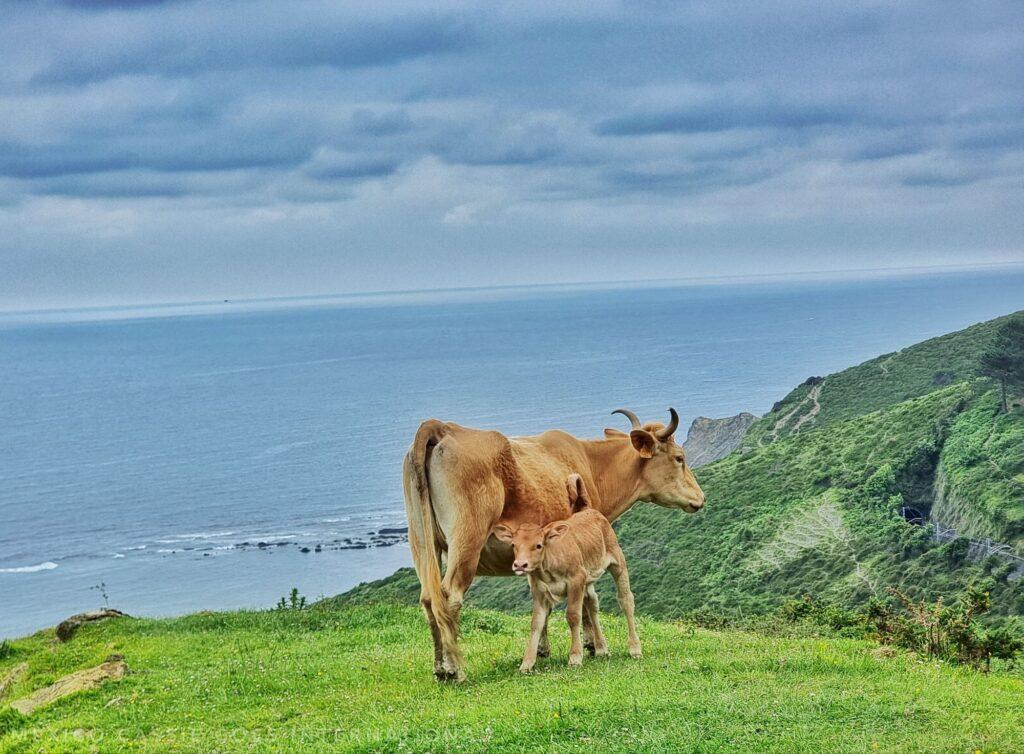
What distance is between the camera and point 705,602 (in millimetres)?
44875

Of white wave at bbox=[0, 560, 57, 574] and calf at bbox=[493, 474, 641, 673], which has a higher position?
A: white wave at bbox=[0, 560, 57, 574]

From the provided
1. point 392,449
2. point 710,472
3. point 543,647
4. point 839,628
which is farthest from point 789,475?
point 392,449

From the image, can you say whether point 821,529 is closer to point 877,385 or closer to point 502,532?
point 877,385

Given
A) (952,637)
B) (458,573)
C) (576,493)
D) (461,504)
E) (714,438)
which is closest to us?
(458,573)

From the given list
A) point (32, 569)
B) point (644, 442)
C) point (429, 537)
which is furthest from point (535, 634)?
point (32, 569)

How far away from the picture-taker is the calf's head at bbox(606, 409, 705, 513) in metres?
15.3

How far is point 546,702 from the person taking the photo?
10.4 meters

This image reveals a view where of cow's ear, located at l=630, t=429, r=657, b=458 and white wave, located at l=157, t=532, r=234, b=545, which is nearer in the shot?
cow's ear, located at l=630, t=429, r=657, b=458

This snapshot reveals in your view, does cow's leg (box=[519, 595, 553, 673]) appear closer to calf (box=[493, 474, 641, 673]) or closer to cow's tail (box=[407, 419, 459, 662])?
calf (box=[493, 474, 641, 673])

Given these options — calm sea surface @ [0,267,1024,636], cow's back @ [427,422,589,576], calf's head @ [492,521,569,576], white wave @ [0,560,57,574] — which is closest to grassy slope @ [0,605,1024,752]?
calf's head @ [492,521,569,576]

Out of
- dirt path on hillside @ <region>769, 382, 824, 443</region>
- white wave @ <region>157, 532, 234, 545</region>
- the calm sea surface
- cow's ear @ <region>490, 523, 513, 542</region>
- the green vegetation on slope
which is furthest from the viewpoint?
white wave @ <region>157, 532, 234, 545</region>

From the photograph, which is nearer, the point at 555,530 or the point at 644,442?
the point at 555,530

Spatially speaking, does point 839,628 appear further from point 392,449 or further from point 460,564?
point 392,449

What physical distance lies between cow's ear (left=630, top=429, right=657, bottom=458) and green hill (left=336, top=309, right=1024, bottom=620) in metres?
23.5
